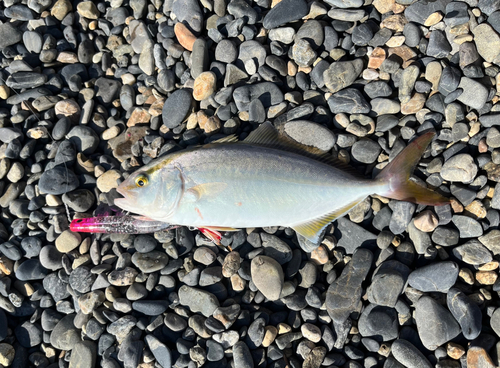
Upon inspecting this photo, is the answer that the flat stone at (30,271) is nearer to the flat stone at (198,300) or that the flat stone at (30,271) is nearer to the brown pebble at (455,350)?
the flat stone at (198,300)

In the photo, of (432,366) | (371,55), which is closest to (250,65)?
(371,55)

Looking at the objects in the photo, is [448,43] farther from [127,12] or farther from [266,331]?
[127,12]

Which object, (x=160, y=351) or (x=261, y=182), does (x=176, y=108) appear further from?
(x=160, y=351)

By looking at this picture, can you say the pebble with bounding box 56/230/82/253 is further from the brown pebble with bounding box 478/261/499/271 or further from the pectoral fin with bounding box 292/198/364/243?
the brown pebble with bounding box 478/261/499/271

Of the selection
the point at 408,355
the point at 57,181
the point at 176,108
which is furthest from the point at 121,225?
the point at 408,355

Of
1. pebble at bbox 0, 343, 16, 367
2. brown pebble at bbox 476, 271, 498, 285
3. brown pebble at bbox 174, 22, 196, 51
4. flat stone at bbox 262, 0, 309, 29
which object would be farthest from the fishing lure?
brown pebble at bbox 476, 271, 498, 285

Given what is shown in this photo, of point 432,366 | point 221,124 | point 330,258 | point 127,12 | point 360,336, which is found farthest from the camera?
point 127,12
